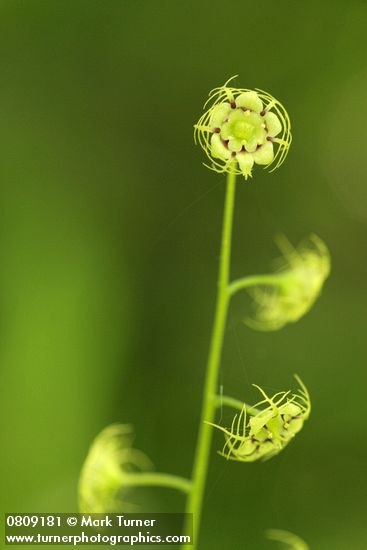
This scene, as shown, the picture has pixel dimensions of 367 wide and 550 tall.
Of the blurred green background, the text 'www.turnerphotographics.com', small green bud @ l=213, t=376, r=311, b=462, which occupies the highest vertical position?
the blurred green background

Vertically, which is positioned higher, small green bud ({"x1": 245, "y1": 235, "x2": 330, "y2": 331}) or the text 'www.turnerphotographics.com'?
small green bud ({"x1": 245, "y1": 235, "x2": 330, "y2": 331})

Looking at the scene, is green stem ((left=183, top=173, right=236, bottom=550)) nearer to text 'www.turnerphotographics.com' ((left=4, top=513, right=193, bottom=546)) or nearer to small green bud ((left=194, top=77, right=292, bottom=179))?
small green bud ((left=194, top=77, right=292, bottom=179))

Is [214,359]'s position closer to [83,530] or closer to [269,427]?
[269,427]

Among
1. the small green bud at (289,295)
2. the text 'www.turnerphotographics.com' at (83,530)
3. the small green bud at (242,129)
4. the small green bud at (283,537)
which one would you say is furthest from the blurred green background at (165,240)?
the small green bud at (242,129)

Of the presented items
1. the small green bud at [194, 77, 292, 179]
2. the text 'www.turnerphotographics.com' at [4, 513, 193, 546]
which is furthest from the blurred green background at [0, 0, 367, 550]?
the small green bud at [194, 77, 292, 179]

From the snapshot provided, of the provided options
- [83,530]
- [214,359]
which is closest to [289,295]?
[214,359]

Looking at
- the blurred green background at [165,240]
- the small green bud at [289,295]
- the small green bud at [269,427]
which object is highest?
the blurred green background at [165,240]

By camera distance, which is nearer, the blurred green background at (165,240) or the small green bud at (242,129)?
the small green bud at (242,129)

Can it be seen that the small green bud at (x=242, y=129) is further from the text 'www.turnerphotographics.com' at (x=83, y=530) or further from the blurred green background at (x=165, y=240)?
the blurred green background at (x=165, y=240)

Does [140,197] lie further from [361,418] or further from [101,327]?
[361,418]

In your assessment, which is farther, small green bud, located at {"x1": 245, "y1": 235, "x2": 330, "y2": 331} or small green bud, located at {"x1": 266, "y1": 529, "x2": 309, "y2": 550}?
small green bud, located at {"x1": 266, "y1": 529, "x2": 309, "y2": 550}
